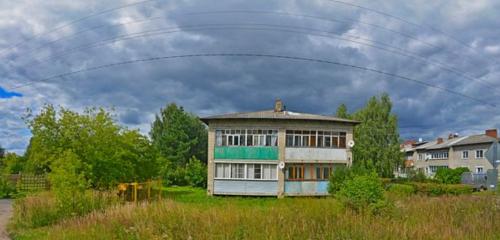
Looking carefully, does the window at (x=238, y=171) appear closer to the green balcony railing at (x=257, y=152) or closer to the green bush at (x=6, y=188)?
the green balcony railing at (x=257, y=152)

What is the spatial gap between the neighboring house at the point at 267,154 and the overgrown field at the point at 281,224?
2438cm

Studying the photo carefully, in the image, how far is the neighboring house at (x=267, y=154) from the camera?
38.0 meters

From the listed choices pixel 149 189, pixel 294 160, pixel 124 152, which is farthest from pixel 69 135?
pixel 294 160

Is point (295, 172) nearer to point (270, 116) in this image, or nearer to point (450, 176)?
point (270, 116)

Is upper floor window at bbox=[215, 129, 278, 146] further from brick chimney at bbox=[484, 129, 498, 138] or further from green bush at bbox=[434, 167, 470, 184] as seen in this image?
brick chimney at bbox=[484, 129, 498, 138]

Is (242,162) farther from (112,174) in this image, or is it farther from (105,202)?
(105,202)

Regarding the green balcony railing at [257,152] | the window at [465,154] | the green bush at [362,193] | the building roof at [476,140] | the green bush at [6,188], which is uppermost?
the building roof at [476,140]

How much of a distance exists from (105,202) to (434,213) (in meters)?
11.2

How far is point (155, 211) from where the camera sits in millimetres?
11734

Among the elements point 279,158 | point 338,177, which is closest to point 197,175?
point 279,158

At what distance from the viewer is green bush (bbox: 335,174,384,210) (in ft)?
44.2

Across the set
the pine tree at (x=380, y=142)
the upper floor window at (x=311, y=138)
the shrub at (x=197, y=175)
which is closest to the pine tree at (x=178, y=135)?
the shrub at (x=197, y=175)

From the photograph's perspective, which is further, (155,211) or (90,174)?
(90,174)

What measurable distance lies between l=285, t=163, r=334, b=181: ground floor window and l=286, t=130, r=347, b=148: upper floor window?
5.41 feet
